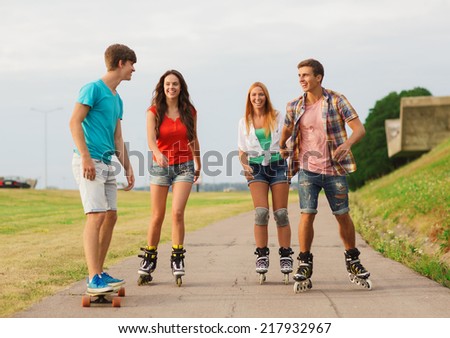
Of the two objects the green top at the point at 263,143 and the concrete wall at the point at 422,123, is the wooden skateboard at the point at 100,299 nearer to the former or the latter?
the green top at the point at 263,143

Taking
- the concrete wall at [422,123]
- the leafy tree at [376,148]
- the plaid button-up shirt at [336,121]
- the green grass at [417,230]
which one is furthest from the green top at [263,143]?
the leafy tree at [376,148]

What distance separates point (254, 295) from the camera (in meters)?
6.77

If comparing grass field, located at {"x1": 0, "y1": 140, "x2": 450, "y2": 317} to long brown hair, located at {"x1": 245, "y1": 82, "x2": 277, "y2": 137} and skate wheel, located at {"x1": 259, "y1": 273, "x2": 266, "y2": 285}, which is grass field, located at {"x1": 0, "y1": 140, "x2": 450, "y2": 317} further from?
long brown hair, located at {"x1": 245, "y1": 82, "x2": 277, "y2": 137}

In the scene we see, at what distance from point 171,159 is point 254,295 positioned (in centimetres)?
182

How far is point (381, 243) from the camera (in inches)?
471

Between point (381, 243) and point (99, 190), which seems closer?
point (99, 190)

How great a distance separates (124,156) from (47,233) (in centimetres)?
1110

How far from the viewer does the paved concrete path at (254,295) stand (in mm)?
5863

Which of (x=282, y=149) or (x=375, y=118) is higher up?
(x=375, y=118)

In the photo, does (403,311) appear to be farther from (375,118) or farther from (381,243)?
(375,118)

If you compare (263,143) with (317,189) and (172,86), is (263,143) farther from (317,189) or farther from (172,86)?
(172,86)

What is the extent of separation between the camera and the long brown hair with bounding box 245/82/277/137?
7645 millimetres

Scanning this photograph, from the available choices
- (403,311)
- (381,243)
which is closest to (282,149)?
(403,311)

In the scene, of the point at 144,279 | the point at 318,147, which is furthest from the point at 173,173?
the point at 318,147
